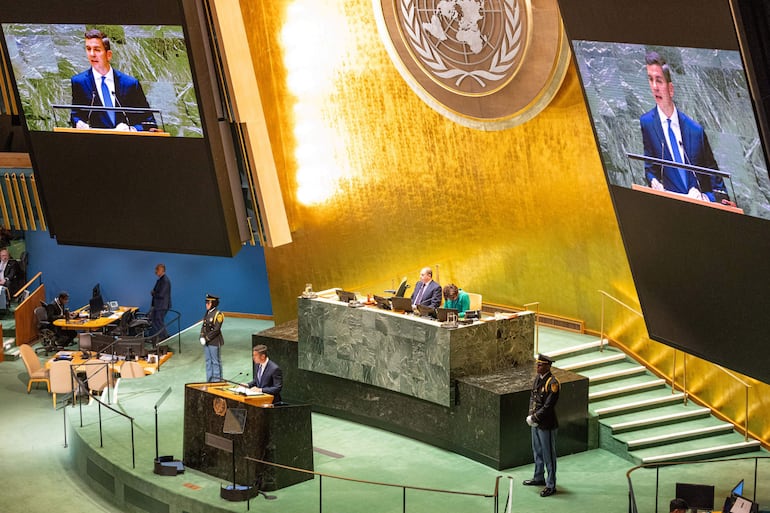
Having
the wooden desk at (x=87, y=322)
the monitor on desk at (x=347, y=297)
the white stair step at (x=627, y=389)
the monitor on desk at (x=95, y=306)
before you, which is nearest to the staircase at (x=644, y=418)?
the white stair step at (x=627, y=389)

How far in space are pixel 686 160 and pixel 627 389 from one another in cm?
485

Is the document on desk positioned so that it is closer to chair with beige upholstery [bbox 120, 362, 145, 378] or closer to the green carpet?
the green carpet

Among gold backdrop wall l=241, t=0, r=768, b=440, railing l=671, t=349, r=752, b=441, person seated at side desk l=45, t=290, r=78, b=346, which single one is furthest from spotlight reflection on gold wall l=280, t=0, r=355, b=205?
railing l=671, t=349, r=752, b=441

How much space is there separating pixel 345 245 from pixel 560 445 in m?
4.93

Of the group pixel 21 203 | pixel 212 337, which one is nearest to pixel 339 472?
pixel 212 337

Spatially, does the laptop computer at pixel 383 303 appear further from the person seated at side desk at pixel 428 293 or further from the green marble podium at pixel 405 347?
the person seated at side desk at pixel 428 293

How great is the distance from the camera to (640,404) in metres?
12.8

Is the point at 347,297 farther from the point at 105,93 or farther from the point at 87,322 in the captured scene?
the point at 87,322

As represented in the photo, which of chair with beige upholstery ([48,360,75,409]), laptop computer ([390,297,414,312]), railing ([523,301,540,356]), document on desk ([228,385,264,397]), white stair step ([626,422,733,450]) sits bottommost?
white stair step ([626,422,733,450])

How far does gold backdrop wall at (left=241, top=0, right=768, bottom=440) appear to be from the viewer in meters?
14.0

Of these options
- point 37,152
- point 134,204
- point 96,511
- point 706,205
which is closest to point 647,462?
point 706,205

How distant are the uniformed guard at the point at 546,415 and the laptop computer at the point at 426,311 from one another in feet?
5.54

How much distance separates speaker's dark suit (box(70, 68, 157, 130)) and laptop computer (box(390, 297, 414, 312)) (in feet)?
10.7

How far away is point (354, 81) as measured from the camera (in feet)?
48.4
